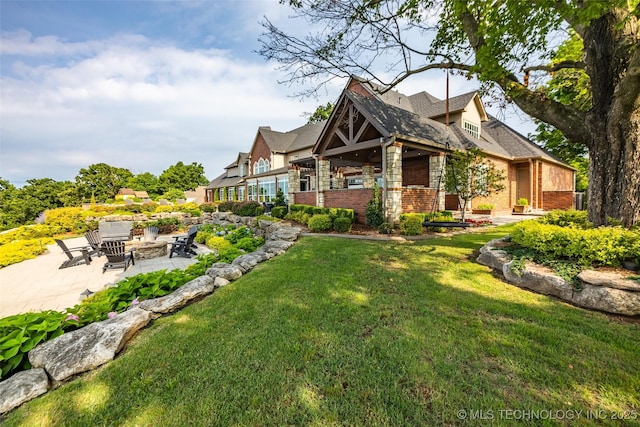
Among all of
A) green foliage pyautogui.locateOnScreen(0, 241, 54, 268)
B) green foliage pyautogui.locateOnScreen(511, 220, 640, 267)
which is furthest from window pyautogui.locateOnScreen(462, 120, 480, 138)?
green foliage pyautogui.locateOnScreen(0, 241, 54, 268)

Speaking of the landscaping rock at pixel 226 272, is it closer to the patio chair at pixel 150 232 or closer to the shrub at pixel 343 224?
the shrub at pixel 343 224

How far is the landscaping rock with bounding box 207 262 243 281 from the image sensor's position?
5533 millimetres

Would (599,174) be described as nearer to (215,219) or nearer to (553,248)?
(553,248)

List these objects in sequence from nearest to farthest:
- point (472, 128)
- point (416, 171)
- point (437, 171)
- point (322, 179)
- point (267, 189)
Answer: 1. point (437, 171)
2. point (322, 179)
3. point (416, 171)
4. point (472, 128)
5. point (267, 189)

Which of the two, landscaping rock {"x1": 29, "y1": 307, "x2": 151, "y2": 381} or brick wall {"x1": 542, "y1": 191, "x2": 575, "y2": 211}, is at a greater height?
brick wall {"x1": 542, "y1": 191, "x2": 575, "y2": 211}

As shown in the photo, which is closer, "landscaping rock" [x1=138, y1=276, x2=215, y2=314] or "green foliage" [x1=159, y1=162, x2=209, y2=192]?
"landscaping rock" [x1=138, y1=276, x2=215, y2=314]

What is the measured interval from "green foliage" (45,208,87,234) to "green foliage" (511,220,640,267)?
23126 mm

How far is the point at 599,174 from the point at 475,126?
584 inches

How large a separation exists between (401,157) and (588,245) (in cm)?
796

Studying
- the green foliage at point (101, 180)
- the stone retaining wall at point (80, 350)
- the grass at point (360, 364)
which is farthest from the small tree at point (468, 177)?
the green foliage at point (101, 180)

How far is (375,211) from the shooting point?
1052 centimetres

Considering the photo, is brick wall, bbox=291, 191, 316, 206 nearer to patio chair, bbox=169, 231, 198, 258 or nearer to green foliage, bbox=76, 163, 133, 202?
patio chair, bbox=169, 231, 198, 258

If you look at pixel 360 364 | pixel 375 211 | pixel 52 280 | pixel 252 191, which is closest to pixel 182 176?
pixel 252 191

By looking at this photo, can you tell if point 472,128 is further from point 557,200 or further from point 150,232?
point 150,232
